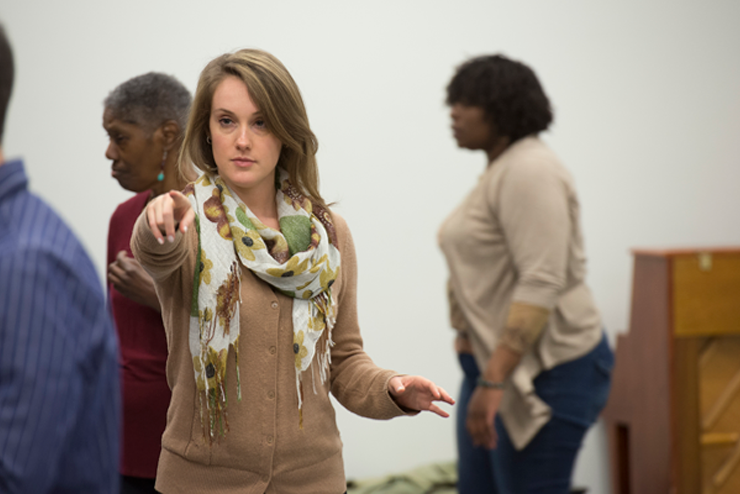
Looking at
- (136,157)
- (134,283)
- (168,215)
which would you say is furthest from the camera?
(136,157)

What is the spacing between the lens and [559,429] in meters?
1.81

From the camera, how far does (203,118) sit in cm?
125

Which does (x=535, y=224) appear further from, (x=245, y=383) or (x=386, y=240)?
(x=386, y=240)

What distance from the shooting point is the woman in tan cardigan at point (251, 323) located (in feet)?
3.77

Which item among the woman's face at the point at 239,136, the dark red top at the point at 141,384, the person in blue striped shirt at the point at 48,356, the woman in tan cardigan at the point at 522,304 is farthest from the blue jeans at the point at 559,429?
the person in blue striped shirt at the point at 48,356

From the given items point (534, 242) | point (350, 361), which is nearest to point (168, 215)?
point (350, 361)

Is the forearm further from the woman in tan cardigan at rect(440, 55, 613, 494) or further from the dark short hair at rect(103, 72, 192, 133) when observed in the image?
the dark short hair at rect(103, 72, 192, 133)

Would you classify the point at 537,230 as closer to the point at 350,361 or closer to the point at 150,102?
the point at 350,361

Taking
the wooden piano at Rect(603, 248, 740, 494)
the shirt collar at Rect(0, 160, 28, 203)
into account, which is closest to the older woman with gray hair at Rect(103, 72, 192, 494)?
the shirt collar at Rect(0, 160, 28, 203)

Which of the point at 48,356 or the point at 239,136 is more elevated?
the point at 239,136

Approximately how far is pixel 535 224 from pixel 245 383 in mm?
877

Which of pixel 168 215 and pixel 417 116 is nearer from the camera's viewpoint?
pixel 168 215

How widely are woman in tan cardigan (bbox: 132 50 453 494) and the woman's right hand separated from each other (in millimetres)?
64

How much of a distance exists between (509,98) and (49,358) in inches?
59.8
